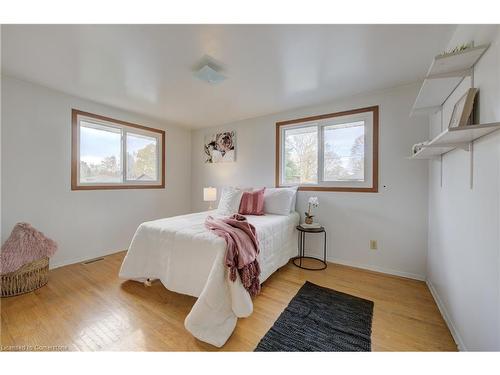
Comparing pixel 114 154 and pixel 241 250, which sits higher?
pixel 114 154

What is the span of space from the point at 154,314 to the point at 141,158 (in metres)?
2.66

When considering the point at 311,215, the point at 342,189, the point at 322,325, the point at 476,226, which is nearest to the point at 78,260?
the point at 322,325

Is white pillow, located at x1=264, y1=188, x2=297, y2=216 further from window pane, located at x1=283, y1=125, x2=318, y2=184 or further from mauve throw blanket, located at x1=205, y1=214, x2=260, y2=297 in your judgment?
mauve throw blanket, located at x1=205, y1=214, x2=260, y2=297

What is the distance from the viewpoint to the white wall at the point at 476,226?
956mm

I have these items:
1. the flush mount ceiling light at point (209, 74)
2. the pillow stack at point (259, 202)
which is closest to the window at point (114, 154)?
the pillow stack at point (259, 202)

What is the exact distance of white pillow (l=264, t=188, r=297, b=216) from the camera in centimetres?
272

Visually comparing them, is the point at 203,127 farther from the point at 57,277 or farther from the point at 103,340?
the point at 103,340

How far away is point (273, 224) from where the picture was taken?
2.22 metres

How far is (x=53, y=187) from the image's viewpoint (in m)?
2.47

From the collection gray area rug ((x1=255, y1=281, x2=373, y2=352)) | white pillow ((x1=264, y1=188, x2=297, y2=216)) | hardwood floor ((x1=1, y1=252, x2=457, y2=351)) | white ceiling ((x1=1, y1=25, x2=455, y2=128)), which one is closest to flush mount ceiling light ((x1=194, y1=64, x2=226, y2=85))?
white ceiling ((x1=1, y1=25, x2=455, y2=128))

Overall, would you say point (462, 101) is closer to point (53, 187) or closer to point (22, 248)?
point (22, 248)

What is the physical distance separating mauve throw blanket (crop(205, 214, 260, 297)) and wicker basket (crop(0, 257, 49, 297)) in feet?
6.08

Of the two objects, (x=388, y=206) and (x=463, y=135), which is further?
(x=388, y=206)
